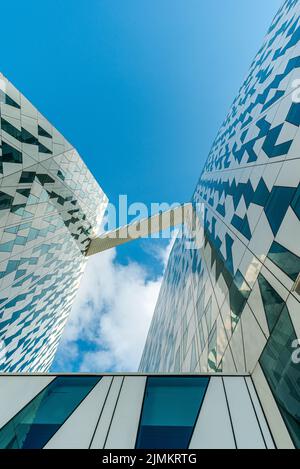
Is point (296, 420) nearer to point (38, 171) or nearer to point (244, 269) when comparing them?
point (244, 269)

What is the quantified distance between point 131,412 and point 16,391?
4451 mm

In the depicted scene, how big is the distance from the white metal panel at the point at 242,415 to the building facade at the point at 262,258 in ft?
1.44

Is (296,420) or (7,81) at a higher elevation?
(7,81)

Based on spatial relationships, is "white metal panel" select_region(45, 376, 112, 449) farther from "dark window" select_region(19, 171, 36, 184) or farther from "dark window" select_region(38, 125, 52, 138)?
"dark window" select_region(38, 125, 52, 138)

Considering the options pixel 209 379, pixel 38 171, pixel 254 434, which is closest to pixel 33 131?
pixel 38 171

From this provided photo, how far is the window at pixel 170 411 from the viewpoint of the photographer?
6.92 meters

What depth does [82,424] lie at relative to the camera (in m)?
7.53

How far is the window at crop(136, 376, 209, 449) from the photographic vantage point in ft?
22.7

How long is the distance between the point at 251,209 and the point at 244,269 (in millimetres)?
2799

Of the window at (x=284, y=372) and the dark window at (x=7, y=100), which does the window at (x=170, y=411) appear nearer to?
the window at (x=284, y=372)

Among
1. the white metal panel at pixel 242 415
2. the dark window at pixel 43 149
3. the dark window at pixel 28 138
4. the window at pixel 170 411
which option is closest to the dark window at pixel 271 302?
the white metal panel at pixel 242 415

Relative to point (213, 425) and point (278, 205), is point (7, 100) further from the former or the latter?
point (213, 425)

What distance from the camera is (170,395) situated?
866cm

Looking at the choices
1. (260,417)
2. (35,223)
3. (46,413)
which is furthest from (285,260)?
(35,223)
